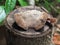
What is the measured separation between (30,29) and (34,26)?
0.04 metres

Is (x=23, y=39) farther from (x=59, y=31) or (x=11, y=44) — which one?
(x=59, y=31)

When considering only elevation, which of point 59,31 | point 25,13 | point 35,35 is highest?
point 25,13

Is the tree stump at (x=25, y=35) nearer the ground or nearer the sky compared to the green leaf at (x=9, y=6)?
nearer the ground

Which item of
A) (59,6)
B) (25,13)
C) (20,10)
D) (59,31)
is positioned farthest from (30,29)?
(59,6)

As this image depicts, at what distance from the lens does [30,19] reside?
4.91 feet

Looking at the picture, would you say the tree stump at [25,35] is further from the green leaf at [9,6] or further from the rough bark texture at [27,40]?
the green leaf at [9,6]

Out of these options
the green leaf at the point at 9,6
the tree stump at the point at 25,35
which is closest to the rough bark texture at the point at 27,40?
the tree stump at the point at 25,35

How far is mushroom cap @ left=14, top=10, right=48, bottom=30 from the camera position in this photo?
1474 millimetres

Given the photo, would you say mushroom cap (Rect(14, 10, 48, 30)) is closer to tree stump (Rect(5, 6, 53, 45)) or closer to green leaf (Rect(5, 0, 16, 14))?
tree stump (Rect(5, 6, 53, 45))

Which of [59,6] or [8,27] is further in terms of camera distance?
[59,6]

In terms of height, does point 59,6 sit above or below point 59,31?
above

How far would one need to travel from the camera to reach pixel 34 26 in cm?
148

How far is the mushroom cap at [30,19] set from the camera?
1.47 meters

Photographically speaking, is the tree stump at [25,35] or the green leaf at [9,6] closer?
the tree stump at [25,35]
